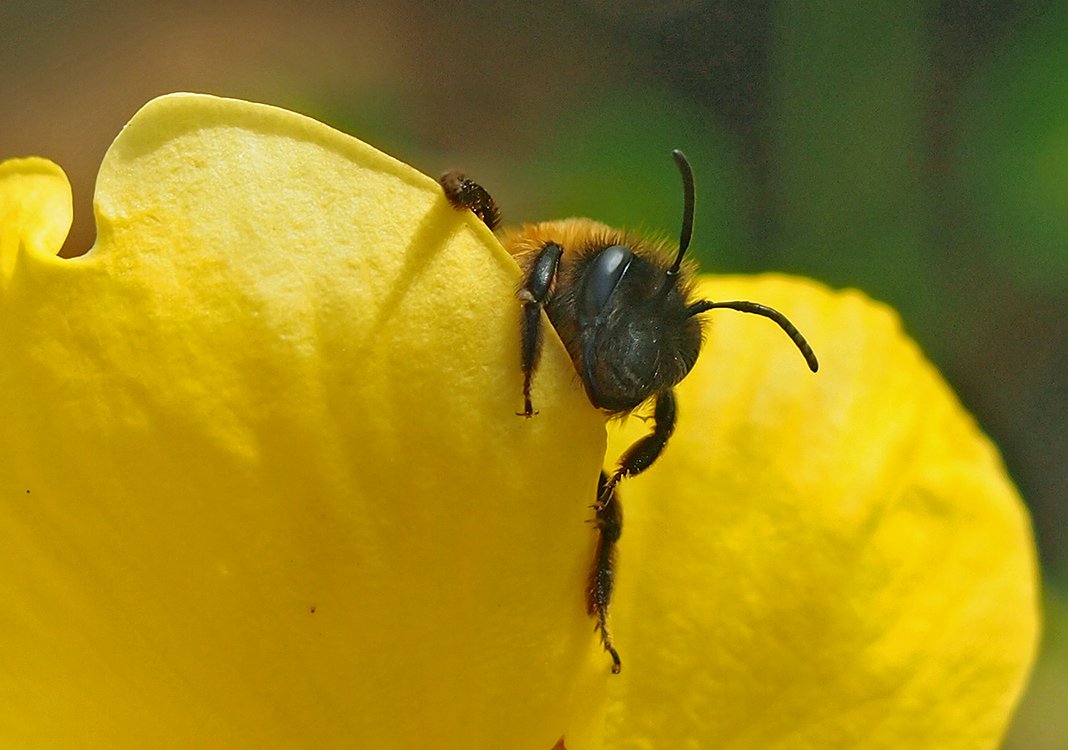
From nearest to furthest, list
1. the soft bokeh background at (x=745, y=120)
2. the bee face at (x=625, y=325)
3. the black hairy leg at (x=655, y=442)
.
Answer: the bee face at (x=625, y=325), the black hairy leg at (x=655, y=442), the soft bokeh background at (x=745, y=120)

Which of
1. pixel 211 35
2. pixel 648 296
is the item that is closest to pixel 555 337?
pixel 648 296

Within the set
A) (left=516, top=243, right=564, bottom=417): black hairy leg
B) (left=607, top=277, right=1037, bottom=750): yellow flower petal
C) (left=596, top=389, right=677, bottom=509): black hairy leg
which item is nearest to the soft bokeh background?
(left=607, top=277, right=1037, bottom=750): yellow flower petal

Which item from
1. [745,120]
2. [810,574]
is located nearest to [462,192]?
[810,574]

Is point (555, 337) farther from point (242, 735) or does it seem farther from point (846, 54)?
point (846, 54)

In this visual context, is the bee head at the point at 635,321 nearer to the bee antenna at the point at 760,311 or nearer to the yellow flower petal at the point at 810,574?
the bee antenna at the point at 760,311

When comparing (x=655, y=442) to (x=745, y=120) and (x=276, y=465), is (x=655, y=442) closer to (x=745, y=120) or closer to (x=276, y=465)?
(x=276, y=465)

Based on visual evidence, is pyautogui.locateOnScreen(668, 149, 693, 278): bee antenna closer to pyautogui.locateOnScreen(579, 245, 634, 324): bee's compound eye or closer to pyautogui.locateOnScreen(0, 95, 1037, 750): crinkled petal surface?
pyautogui.locateOnScreen(579, 245, 634, 324): bee's compound eye

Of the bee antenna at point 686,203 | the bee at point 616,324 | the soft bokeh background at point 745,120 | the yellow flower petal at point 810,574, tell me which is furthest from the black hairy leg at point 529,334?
the soft bokeh background at point 745,120
